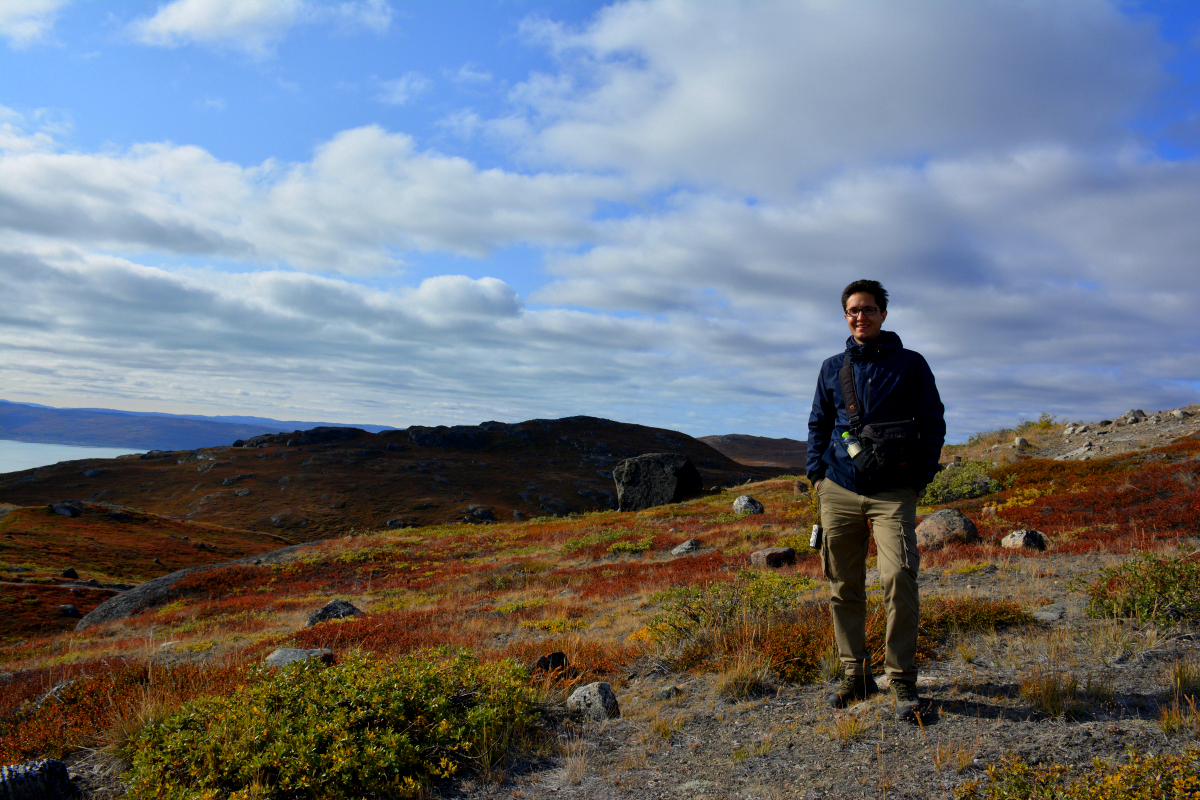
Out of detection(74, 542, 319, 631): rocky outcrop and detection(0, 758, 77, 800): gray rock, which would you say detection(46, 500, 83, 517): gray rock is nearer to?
detection(74, 542, 319, 631): rocky outcrop

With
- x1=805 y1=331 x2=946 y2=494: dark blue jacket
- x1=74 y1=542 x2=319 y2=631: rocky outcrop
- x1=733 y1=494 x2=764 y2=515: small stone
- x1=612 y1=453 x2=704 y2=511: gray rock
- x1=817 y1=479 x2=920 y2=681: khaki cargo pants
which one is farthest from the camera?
x1=612 y1=453 x2=704 y2=511: gray rock

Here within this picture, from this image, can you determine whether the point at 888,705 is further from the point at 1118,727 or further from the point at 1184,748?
the point at 1184,748

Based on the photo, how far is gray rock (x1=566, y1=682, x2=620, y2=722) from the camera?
207 inches

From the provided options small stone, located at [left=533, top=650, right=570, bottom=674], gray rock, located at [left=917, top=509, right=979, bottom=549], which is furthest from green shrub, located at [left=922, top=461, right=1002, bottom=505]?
small stone, located at [left=533, top=650, right=570, bottom=674]

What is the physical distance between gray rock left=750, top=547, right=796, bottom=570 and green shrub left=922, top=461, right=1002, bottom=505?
8627mm

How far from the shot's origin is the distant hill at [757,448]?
152000mm

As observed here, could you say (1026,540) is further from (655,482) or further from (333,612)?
(655,482)

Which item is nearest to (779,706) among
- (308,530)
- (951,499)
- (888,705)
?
(888,705)

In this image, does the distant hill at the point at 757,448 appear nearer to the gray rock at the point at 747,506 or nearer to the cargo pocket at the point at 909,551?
the gray rock at the point at 747,506

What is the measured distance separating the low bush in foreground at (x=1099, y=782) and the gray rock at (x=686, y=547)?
15.3m

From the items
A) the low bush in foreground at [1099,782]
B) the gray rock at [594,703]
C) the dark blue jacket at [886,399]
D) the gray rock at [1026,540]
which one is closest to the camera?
the low bush in foreground at [1099,782]

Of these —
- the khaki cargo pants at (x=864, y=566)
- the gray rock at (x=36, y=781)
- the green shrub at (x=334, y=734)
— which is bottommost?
the gray rock at (x=36, y=781)

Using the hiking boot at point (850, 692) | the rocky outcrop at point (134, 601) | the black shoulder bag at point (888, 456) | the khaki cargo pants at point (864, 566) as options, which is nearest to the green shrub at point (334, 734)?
the hiking boot at point (850, 692)

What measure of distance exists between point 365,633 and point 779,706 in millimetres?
7715
